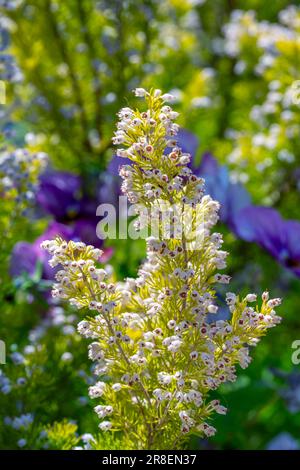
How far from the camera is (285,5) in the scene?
1832mm

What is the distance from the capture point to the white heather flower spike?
577mm

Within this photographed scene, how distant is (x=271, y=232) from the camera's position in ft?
3.60

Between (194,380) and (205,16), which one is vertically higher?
(205,16)

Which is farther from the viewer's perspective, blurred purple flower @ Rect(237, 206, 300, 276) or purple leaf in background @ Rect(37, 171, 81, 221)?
purple leaf in background @ Rect(37, 171, 81, 221)

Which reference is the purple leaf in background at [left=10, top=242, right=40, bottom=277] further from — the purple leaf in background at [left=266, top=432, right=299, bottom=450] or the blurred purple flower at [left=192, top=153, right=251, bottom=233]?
the purple leaf in background at [left=266, top=432, right=299, bottom=450]

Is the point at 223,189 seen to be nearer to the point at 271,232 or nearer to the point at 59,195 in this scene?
the point at 271,232

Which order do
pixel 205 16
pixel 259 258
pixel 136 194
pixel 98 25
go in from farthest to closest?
pixel 205 16
pixel 98 25
pixel 259 258
pixel 136 194

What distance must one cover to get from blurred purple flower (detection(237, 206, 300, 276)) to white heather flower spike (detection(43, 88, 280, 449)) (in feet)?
1.54

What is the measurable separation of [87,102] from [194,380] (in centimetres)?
99

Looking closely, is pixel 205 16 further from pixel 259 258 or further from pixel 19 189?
pixel 19 189

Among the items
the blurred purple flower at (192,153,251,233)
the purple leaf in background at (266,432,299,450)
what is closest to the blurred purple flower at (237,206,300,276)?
the blurred purple flower at (192,153,251,233)

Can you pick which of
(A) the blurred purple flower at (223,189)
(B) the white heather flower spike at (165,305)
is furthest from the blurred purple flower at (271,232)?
(B) the white heather flower spike at (165,305)

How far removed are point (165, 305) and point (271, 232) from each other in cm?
52
